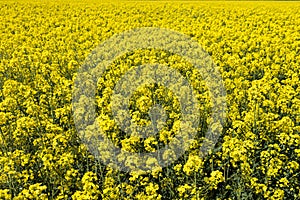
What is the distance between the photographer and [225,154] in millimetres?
4664

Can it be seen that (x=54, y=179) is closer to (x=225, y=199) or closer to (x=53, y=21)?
(x=225, y=199)

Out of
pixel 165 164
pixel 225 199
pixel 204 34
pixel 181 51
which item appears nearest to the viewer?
pixel 225 199

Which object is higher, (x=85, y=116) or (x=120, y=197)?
(x=85, y=116)

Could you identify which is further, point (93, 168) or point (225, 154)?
point (93, 168)

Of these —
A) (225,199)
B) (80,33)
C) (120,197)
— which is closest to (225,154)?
(225,199)

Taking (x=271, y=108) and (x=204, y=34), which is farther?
(x=204, y=34)

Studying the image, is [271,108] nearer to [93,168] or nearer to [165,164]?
[165,164]

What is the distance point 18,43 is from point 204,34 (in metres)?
6.75

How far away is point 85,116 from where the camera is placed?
5910 millimetres

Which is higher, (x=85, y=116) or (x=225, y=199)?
(x=85, y=116)

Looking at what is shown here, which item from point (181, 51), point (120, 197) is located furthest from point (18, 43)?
point (120, 197)

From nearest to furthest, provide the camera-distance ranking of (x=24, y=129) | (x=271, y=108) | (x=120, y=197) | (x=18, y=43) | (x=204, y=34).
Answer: (x=120, y=197), (x=24, y=129), (x=271, y=108), (x=18, y=43), (x=204, y=34)

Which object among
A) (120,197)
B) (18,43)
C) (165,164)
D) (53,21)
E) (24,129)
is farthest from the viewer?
(53,21)

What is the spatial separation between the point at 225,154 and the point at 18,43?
10391 mm
